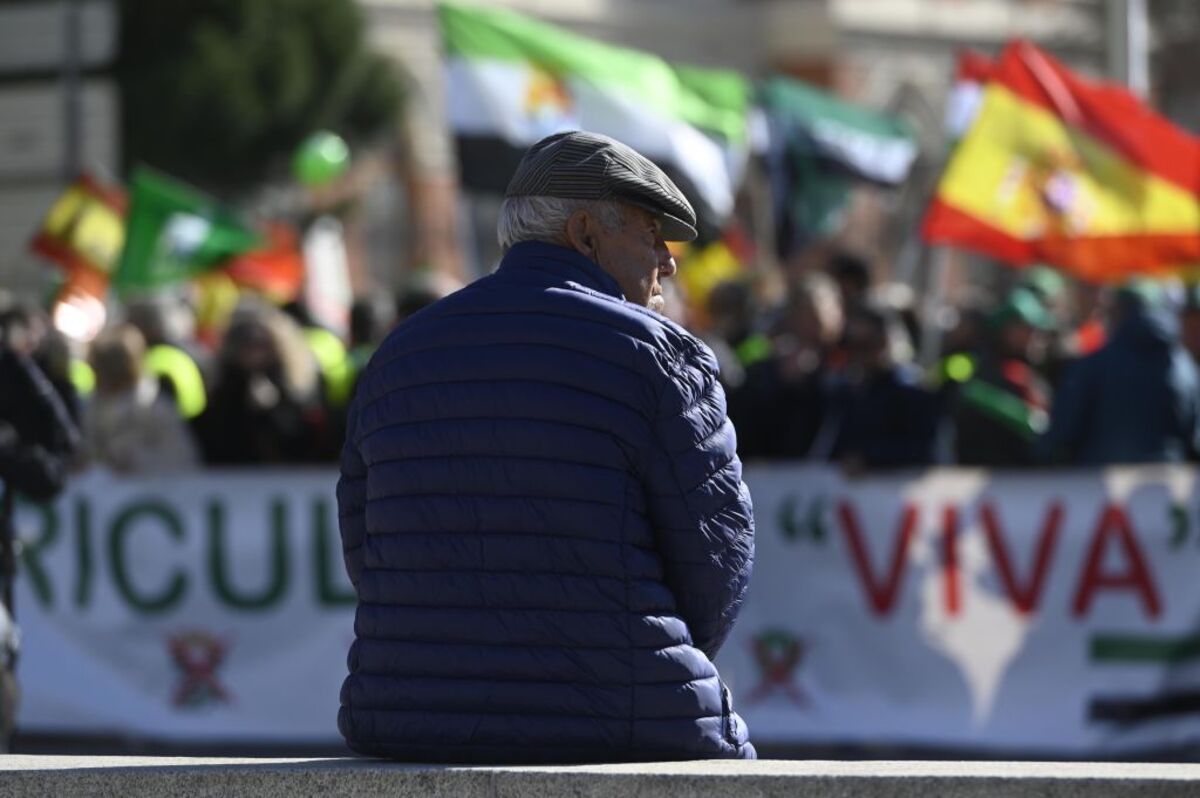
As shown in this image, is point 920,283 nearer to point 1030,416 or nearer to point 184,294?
point 184,294

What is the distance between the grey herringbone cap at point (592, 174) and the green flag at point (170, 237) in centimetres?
1085

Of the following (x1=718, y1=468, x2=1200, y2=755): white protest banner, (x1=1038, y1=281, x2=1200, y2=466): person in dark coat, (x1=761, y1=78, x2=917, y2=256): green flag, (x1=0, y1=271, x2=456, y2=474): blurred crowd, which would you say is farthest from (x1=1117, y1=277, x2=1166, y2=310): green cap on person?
(x1=761, y1=78, x2=917, y2=256): green flag

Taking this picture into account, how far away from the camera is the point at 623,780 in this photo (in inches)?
153

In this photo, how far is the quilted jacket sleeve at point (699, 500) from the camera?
397cm

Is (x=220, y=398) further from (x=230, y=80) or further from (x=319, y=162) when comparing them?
(x=230, y=80)

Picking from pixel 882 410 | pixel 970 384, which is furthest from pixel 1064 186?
pixel 882 410

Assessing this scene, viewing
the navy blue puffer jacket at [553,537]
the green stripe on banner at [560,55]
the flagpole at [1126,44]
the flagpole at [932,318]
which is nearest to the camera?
the navy blue puffer jacket at [553,537]

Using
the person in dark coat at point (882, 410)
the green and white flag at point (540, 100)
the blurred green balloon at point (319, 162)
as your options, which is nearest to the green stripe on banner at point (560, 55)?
the green and white flag at point (540, 100)

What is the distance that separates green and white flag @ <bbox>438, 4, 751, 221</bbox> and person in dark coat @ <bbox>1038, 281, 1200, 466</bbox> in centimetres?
305

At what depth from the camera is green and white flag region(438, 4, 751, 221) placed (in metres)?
12.9

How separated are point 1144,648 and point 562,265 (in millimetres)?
6083

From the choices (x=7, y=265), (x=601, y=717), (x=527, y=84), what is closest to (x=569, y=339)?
(x=601, y=717)

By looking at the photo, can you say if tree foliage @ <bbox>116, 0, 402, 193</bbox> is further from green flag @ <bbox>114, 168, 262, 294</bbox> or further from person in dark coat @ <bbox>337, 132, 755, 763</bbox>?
person in dark coat @ <bbox>337, 132, 755, 763</bbox>

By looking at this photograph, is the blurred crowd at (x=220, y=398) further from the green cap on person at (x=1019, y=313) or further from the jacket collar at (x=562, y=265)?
the jacket collar at (x=562, y=265)
